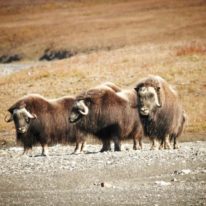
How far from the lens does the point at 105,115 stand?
15617 mm

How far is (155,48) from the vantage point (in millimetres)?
40656

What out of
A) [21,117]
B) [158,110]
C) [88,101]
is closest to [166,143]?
[158,110]

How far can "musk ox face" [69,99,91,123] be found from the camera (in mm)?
15484

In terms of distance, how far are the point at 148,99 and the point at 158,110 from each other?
467 millimetres

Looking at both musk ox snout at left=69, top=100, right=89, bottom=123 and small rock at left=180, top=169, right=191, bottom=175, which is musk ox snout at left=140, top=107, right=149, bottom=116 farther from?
small rock at left=180, top=169, right=191, bottom=175

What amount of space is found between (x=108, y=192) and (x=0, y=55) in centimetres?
5112

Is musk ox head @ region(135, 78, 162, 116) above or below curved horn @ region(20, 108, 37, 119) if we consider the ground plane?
above

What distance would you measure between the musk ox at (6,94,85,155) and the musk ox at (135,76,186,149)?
156cm

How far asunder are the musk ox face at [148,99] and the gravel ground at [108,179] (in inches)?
39.0

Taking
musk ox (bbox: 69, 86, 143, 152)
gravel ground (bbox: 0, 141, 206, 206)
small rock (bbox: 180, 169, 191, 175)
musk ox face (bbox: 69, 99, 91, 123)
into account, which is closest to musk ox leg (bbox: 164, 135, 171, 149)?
musk ox (bbox: 69, 86, 143, 152)

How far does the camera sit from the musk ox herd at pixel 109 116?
15.2 m

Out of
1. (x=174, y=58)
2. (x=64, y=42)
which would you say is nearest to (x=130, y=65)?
(x=174, y=58)

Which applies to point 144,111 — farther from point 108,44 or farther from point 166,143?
point 108,44

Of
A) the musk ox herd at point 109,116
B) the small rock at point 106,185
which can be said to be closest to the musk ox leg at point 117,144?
the musk ox herd at point 109,116
